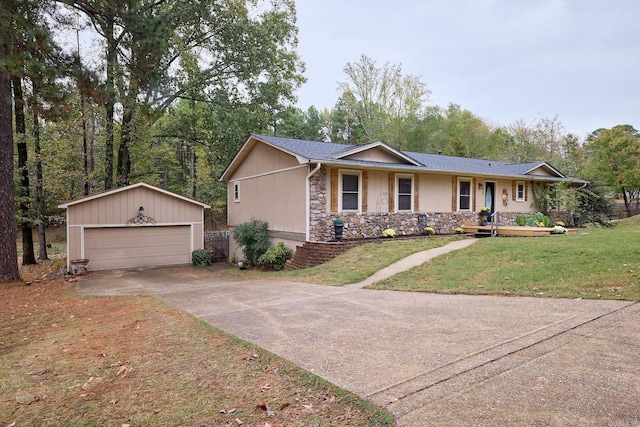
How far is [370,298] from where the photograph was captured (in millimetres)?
6879

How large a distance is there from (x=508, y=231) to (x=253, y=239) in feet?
32.7

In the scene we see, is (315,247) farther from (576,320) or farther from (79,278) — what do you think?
(576,320)

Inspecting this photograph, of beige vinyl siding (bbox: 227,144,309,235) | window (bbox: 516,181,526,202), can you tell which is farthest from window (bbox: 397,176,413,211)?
window (bbox: 516,181,526,202)

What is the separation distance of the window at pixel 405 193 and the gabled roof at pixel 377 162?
2.08ft

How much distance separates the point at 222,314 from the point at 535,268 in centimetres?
644

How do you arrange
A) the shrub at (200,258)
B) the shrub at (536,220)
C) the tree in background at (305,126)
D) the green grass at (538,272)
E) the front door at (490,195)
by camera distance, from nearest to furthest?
the green grass at (538,272), the shrub at (200,258), the shrub at (536,220), the front door at (490,195), the tree in background at (305,126)

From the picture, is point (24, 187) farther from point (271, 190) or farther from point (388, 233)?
point (388, 233)

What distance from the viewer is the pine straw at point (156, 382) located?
2.74m

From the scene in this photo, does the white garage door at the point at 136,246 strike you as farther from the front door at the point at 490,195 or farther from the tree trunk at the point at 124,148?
the front door at the point at 490,195

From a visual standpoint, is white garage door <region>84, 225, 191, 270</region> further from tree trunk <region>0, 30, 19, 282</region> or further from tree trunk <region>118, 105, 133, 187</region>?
tree trunk <region>118, 105, 133, 187</region>

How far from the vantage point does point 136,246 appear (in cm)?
1437

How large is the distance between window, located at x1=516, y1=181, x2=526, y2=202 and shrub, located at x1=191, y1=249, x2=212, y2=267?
14.8 meters

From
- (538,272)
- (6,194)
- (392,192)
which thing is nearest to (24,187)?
(6,194)

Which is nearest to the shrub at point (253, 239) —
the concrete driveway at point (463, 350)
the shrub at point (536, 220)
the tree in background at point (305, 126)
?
the concrete driveway at point (463, 350)
